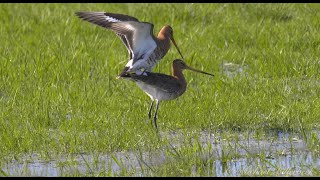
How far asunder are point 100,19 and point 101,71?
1.07 metres

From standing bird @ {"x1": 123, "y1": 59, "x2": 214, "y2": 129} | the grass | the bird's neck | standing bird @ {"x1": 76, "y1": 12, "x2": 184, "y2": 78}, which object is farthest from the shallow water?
standing bird @ {"x1": 76, "y1": 12, "x2": 184, "y2": 78}

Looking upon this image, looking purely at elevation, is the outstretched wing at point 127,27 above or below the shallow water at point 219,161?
above

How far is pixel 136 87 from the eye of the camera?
30.9 feet

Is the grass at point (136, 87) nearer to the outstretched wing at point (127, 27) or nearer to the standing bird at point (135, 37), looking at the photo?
the standing bird at point (135, 37)

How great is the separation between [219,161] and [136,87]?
235 centimetres

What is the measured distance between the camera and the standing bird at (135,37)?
8.73 m

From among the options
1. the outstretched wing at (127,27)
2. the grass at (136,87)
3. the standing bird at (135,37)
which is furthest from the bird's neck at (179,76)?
the outstretched wing at (127,27)

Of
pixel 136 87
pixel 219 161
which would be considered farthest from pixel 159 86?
pixel 219 161

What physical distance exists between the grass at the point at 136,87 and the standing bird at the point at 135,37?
0.33 m

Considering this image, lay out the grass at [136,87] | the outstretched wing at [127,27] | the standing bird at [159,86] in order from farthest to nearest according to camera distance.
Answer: the outstretched wing at [127,27]
the standing bird at [159,86]
the grass at [136,87]

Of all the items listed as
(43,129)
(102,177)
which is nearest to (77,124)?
(43,129)

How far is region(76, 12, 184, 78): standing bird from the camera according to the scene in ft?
28.7

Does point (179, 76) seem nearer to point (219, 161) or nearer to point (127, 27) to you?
point (127, 27)

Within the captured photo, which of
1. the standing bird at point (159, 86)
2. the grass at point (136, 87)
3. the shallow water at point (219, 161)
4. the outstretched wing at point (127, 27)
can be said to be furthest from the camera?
the outstretched wing at point (127, 27)
